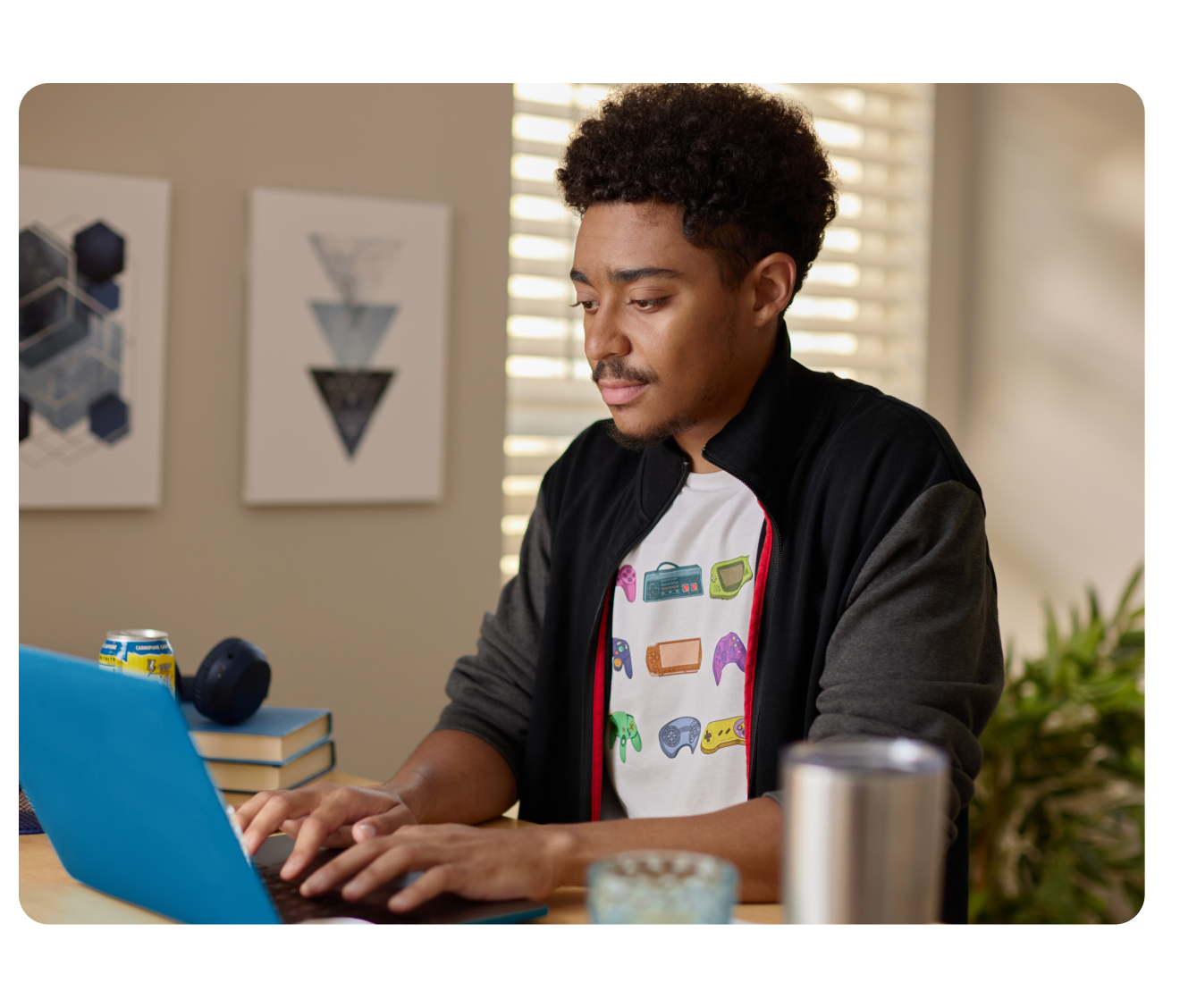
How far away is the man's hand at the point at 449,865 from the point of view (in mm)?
955

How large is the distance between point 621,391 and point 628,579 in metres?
0.25

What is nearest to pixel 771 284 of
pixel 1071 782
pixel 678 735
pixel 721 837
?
pixel 678 735

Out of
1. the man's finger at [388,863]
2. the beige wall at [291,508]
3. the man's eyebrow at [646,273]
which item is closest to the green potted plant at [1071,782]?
the beige wall at [291,508]

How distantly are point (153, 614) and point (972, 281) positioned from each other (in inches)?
96.4

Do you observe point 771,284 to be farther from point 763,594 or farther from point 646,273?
point 763,594

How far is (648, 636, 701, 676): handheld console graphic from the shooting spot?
4.87 ft

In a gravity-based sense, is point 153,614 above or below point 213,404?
below

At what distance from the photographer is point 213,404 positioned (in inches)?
104

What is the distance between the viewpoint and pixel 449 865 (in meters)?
0.97

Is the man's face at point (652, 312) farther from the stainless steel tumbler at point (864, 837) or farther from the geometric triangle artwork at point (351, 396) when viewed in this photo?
the geometric triangle artwork at point (351, 396)

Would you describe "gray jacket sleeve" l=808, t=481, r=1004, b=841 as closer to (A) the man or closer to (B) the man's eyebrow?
(A) the man

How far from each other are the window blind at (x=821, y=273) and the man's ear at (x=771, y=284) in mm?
1542

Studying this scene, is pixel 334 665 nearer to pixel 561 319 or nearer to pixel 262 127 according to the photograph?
pixel 561 319
